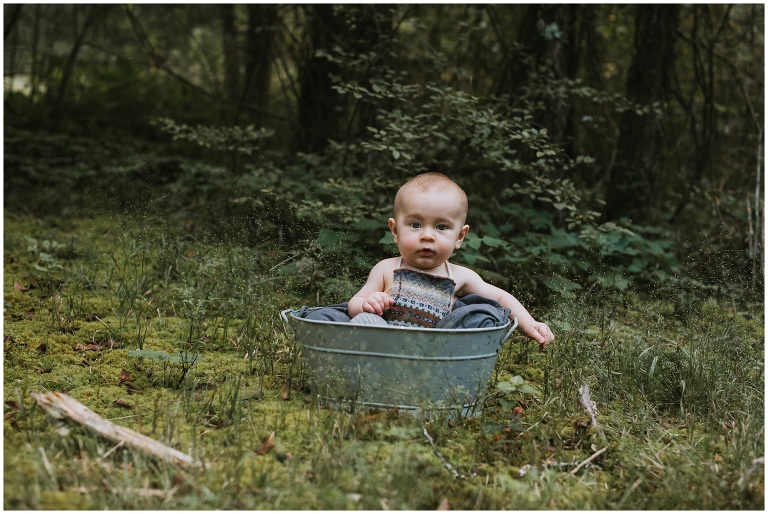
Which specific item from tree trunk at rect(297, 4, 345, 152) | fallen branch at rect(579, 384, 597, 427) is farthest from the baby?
tree trunk at rect(297, 4, 345, 152)

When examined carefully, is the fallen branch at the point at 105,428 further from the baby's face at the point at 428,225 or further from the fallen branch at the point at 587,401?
the fallen branch at the point at 587,401

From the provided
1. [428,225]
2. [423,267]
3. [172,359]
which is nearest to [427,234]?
[428,225]

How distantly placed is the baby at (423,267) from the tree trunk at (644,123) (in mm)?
2744

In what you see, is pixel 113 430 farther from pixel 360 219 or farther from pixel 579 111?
pixel 579 111

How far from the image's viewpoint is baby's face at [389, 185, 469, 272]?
2.64 meters

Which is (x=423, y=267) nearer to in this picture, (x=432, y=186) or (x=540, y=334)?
(x=432, y=186)

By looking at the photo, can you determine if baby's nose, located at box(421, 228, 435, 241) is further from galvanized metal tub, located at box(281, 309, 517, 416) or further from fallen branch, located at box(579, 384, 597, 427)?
fallen branch, located at box(579, 384, 597, 427)

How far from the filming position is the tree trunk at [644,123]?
502 cm

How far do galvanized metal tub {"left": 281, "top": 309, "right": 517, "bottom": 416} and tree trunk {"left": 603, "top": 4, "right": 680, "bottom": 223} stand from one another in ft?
10.2

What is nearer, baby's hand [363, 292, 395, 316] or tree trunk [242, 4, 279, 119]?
baby's hand [363, 292, 395, 316]

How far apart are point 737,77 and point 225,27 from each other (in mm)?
5849

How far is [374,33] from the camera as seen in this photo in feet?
16.3

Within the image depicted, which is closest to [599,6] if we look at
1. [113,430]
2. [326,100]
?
[326,100]

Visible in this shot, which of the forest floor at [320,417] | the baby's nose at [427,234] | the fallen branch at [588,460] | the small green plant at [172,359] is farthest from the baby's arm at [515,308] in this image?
the small green plant at [172,359]
